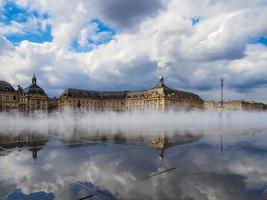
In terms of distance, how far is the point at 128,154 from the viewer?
10836 mm

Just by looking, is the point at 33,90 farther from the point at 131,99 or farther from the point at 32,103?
the point at 131,99

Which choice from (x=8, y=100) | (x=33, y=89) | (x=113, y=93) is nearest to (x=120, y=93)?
(x=113, y=93)

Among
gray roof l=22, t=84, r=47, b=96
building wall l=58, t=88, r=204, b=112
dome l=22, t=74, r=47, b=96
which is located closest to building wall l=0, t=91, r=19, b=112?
gray roof l=22, t=84, r=47, b=96

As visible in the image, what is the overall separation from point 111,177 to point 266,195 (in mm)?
3851

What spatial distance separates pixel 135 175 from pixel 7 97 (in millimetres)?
111030

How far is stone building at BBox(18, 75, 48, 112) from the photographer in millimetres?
112975

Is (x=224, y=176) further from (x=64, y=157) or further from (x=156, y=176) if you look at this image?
(x=64, y=157)

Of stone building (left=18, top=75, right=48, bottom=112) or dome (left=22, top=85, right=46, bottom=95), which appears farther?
dome (left=22, top=85, right=46, bottom=95)

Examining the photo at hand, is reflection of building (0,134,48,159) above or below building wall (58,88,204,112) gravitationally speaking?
below

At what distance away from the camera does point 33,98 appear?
115375 millimetres

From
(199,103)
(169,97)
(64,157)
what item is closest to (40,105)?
(169,97)

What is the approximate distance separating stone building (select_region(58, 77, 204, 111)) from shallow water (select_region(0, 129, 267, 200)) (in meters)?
117

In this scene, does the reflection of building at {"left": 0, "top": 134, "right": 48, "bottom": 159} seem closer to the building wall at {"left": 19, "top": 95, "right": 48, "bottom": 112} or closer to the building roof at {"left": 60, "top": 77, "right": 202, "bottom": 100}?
the building wall at {"left": 19, "top": 95, "right": 48, "bottom": 112}

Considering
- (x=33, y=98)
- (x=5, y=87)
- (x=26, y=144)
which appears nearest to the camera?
(x=26, y=144)
